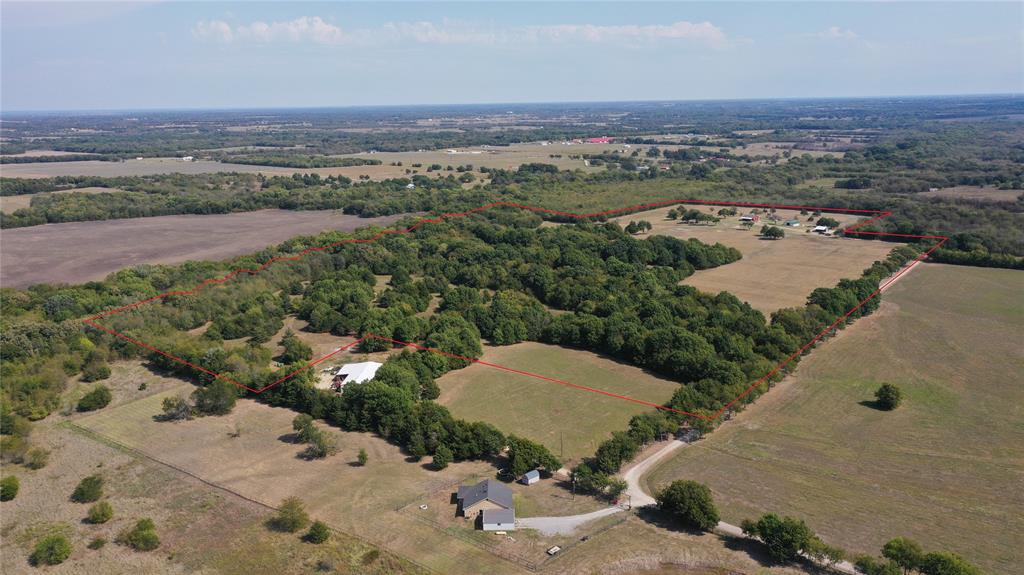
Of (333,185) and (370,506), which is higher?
(333,185)

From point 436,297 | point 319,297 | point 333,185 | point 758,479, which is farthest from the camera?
point 333,185

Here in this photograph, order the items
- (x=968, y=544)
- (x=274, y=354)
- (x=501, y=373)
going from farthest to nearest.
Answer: (x=274, y=354), (x=501, y=373), (x=968, y=544)

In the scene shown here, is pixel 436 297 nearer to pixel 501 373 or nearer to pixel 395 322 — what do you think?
pixel 395 322

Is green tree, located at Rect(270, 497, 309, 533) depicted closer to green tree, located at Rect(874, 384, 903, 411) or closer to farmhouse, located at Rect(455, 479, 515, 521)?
farmhouse, located at Rect(455, 479, 515, 521)

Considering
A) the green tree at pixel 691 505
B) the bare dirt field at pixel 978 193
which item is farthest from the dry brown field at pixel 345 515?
the bare dirt field at pixel 978 193

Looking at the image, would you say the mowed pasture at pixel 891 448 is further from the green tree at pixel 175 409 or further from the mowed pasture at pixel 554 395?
the green tree at pixel 175 409

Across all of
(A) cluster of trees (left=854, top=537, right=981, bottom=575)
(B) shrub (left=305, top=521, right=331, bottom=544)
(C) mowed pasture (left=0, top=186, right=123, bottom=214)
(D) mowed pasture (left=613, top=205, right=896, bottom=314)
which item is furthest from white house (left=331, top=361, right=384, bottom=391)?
(C) mowed pasture (left=0, top=186, right=123, bottom=214)

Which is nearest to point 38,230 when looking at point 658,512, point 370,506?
point 370,506
